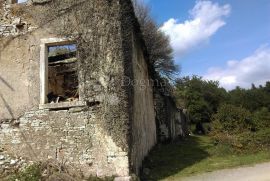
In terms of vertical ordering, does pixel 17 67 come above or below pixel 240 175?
above

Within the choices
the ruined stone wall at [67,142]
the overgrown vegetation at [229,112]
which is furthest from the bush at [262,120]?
the ruined stone wall at [67,142]

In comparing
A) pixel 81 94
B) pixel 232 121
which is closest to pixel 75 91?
pixel 81 94

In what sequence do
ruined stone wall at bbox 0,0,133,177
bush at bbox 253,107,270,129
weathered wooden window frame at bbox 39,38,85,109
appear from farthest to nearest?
bush at bbox 253,107,270,129
weathered wooden window frame at bbox 39,38,85,109
ruined stone wall at bbox 0,0,133,177

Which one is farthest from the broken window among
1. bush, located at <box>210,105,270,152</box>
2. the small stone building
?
bush, located at <box>210,105,270,152</box>

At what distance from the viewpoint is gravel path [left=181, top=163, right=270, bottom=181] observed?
962cm

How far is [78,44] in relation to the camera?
10.8 meters

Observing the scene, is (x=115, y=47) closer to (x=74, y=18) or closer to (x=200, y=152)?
(x=74, y=18)

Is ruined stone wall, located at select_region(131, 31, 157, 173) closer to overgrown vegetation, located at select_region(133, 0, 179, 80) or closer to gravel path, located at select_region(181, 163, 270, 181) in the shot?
gravel path, located at select_region(181, 163, 270, 181)

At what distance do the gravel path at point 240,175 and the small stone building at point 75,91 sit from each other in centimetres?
204

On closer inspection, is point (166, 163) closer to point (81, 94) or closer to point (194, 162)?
point (194, 162)

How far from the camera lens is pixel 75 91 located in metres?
11.6

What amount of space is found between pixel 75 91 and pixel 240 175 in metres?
5.76

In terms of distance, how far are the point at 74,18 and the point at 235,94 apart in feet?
121

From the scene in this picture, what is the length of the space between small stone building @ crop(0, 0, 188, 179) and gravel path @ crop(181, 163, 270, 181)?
6.69ft
